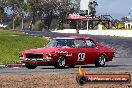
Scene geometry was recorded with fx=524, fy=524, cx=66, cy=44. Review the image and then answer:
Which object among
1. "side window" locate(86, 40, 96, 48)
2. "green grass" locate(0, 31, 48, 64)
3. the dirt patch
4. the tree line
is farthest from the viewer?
the tree line

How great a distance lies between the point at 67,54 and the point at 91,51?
4.54 ft

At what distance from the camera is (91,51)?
21.4m

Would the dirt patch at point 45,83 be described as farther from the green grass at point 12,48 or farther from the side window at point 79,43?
the green grass at point 12,48

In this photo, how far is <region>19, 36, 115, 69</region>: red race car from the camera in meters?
20.0

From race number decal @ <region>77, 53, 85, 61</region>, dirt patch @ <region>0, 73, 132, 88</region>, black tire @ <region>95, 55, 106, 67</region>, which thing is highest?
dirt patch @ <region>0, 73, 132, 88</region>

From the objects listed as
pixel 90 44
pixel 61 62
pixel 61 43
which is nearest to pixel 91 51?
pixel 90 44

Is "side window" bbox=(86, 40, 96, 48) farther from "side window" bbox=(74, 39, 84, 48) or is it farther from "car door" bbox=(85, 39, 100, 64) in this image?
"side window" bbox=(74, 39, 84, 48)

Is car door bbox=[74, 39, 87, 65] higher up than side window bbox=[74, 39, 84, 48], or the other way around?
→ side window bbox=[74, 39, 84, 48]

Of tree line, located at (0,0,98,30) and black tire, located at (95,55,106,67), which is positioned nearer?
black tire, located at (95,55,106,67)

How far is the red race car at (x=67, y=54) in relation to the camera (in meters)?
20.0

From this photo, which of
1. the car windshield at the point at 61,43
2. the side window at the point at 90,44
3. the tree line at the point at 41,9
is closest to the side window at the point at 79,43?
the car windshield at the point at 61,43

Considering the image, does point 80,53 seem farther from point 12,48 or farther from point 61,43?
point 12,48

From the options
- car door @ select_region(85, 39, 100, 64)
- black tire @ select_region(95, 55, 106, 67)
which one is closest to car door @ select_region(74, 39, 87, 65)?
car door @ select_region(85, 39, 100, 64)

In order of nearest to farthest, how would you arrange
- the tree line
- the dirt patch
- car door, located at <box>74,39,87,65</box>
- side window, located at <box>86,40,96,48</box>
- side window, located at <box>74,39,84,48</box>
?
the dirt patch, car door, located at <box>74,39,87,65</box>, side window, located at <box>74,39,84,48</box>, side window, located at <box>86,40,96,48</box>, the tree line
